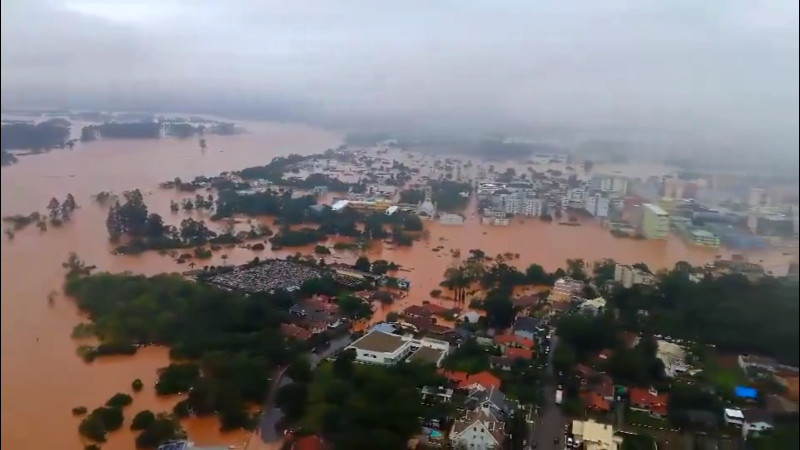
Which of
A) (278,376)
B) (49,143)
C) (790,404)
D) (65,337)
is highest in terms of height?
(49,143)

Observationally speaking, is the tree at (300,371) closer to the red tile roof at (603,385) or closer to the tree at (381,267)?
the red tile roof at (603,385)

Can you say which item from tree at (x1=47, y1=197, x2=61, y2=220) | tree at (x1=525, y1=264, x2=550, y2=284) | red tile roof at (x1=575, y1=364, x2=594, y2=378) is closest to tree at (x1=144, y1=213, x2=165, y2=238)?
tree at (x1=47, y1=197, x2=61, y2=220)

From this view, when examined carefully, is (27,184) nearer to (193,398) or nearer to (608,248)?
(193,398)

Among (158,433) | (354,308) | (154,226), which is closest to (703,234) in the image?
(354,308)

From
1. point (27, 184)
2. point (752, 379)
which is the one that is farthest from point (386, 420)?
point (27, 184)

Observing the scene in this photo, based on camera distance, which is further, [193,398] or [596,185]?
[596,185]

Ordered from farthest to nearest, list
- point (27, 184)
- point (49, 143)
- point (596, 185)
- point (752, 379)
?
point (596, 185) < point (49, 143) < point (27, 184) < point (752, 379)

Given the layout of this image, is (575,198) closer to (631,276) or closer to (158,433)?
(631,276)

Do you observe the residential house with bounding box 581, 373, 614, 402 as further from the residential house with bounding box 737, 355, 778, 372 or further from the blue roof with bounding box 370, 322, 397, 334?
the blue roof with bounding box 370, 322, 397, 334
